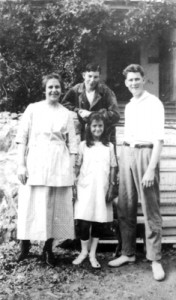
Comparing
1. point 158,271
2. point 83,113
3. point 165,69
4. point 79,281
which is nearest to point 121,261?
point 158,271

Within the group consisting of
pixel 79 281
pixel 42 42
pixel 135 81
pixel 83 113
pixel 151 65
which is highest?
pixel 42 42

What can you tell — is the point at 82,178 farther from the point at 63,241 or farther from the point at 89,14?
the point at 89,14

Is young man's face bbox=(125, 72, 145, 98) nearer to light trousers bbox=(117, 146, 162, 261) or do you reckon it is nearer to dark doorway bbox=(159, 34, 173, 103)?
light trousers bbox=(117, 146, 162, 261)

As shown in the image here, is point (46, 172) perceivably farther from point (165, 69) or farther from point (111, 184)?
point (165, 69)

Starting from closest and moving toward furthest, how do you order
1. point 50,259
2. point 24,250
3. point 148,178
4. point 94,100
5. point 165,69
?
point 148,178 < point 50,259 < point 24,250 < point 94,100 < point 165,69

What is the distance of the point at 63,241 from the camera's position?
392 centimetres

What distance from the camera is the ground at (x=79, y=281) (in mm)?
2885

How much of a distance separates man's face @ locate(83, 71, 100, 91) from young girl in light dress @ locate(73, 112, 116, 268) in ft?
1.35

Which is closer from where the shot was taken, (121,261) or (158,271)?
(158,271)

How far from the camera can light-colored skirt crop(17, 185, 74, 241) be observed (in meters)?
3.27

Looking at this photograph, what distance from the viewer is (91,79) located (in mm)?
3719

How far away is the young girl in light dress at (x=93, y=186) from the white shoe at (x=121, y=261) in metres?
0.16

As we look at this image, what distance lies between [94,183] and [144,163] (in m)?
0.55

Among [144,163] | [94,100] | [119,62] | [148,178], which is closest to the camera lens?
[148,178]
